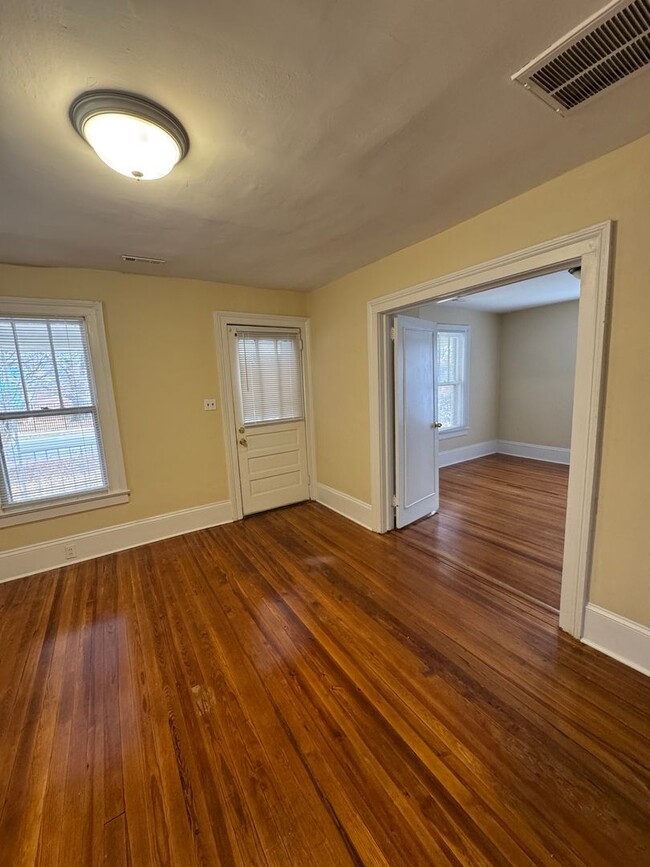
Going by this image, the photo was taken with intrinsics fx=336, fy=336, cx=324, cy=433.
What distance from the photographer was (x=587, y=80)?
Result: 1.16 m

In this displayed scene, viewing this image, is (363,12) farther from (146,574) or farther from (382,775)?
(146,574)

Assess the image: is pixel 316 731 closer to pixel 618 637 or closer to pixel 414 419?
pixel 618 637

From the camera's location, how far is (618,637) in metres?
1.72

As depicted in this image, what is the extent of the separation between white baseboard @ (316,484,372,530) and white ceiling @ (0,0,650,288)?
244 centimetres

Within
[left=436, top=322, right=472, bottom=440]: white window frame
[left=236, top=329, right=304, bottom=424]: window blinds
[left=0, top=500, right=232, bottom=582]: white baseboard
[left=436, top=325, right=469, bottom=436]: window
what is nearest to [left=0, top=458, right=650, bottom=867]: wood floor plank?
[left=0, top=500, right=232, bottom=582]: white baseboard

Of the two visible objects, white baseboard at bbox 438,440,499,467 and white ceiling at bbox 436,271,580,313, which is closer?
white ceiling at bbox 436,271,580,313

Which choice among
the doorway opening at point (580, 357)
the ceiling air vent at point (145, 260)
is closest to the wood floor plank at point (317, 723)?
the doorway opening at point (580, 357)

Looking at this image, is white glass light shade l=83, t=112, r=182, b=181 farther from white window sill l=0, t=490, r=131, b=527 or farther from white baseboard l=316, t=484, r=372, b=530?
white baseboard l=316, t=484, r=372, b=530

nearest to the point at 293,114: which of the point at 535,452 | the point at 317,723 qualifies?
the point at 317,723

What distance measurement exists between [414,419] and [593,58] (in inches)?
96.3

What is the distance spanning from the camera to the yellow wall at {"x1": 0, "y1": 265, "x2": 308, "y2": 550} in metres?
2.85

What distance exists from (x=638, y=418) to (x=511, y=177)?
134 cm

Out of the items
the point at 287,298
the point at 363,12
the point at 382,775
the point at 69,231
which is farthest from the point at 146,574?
the point at 363,12

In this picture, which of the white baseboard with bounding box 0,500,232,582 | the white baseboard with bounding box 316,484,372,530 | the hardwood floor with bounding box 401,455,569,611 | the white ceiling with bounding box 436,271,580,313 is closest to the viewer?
the hardwood floor with bounding box 401,455,569,611
